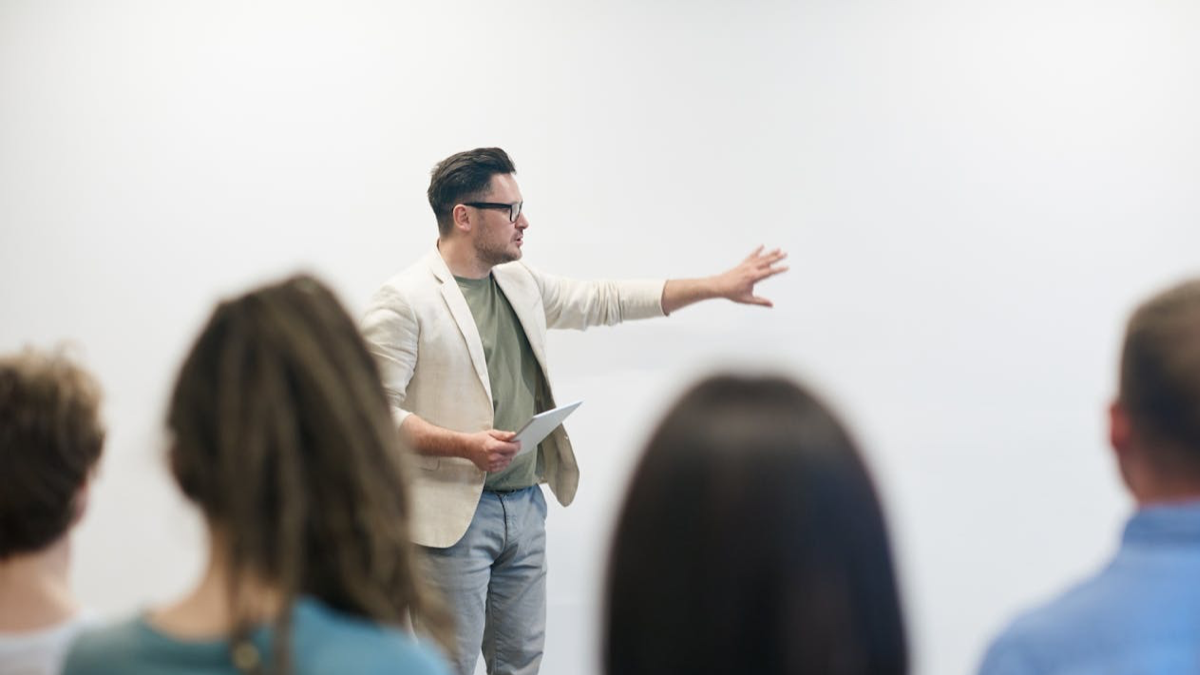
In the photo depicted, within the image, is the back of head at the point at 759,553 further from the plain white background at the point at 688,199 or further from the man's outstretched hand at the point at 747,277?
the plain white background at the point at 688,199

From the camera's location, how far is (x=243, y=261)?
3137 millimetres

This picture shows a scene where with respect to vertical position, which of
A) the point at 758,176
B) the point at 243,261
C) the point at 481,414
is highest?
the point at 758,176

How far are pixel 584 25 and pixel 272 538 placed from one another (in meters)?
2.44

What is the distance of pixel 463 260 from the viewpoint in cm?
282

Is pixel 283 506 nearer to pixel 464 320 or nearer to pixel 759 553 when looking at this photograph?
pixel 759 553

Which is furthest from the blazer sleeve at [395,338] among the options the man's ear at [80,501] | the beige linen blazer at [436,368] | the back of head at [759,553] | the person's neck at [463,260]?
the back of head at [759,553]

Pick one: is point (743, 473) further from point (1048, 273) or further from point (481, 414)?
point (1048, 273)

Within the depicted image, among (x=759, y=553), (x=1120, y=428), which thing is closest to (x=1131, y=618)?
(x=1120, y=428)

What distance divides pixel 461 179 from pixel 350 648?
2.01 m

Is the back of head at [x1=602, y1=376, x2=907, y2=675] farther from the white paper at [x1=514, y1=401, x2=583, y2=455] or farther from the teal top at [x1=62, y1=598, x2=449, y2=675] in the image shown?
the white paper at [x1=514, y1=401, x2=583, y2=455]

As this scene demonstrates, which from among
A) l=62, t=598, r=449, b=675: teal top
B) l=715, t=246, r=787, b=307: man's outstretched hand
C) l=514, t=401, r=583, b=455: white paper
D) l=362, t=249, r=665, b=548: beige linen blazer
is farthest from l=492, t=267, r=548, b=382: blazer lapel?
l=62, t=598, r=449, b=675: teal top

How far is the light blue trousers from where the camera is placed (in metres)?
2.65

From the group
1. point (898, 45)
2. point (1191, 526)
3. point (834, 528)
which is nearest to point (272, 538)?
point (834, 528)

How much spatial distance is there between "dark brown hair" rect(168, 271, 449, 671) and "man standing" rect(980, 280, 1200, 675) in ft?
2.03
